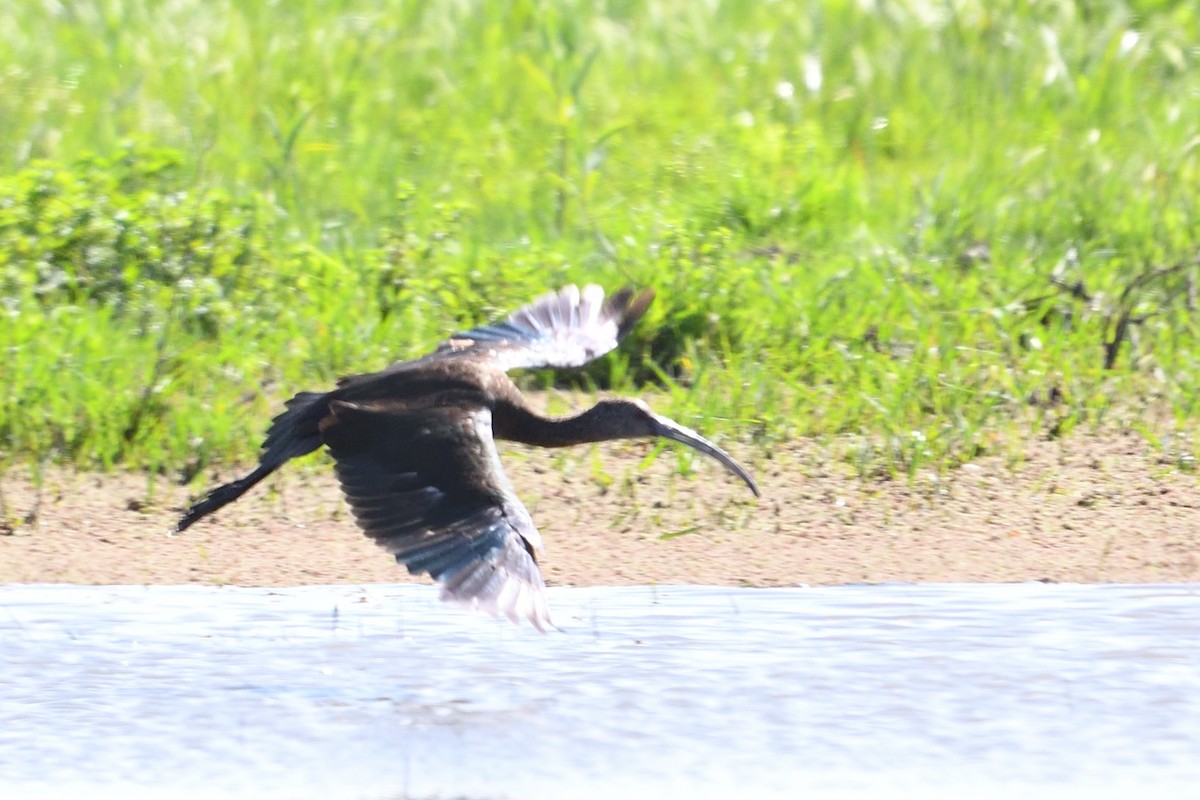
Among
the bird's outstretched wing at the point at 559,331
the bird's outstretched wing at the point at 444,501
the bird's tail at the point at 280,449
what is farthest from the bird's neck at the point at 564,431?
the bird's tail at the point at 280,449

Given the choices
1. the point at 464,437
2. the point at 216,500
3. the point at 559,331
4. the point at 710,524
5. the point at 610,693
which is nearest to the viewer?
the point at 610,693

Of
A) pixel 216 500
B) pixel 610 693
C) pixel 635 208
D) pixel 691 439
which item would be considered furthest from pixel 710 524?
pixel 635 208

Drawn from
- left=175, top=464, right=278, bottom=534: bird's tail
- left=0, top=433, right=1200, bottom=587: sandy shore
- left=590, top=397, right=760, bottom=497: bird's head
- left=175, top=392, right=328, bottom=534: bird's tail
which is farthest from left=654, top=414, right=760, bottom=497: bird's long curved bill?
left=175, top=464, right=278, bottom=534: bird's tail

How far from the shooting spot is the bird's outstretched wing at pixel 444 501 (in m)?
5.25

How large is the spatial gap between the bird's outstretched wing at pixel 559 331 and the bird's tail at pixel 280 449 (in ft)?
2.12

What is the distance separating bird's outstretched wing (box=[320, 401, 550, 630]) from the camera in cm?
525

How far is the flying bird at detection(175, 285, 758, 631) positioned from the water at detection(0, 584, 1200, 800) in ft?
1.02

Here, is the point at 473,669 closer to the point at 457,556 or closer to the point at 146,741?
the point at 457,556

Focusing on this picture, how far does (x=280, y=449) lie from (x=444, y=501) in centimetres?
99

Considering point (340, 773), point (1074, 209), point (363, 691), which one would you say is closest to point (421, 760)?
point (340, 773)

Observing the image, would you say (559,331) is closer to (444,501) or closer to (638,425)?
(638,425)

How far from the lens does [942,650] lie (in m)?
5.67

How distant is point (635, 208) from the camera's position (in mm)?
9656

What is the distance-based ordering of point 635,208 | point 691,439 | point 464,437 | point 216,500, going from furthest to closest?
point 635,208 < point 691,439 < point 216,500 < point 464,437
